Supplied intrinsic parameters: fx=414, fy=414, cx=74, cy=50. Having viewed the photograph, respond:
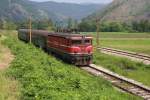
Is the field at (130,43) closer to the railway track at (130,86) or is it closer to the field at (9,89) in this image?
the railway track at (130,86)

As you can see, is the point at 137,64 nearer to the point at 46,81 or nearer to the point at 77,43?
the point at 77,43

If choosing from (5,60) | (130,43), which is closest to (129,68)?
(5,60)

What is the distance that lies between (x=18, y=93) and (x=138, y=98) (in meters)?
6.50

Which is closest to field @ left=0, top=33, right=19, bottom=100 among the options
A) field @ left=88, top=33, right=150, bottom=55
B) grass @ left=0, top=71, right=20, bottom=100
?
grass @ left=0, top=71, right=20, bottom=100

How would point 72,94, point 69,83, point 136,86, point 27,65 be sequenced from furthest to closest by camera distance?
point 27,65
point 136,86
point 69,83
point 72,94

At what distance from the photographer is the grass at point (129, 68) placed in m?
30.8

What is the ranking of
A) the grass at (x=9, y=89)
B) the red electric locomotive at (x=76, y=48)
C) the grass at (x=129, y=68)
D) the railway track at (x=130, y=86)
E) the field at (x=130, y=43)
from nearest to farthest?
the grass at (x=9, y=89), the railway track at (x=130, y=86), the grass at (x=129, y=68), the red electric locomotive at (x=76, y=48), the field at (x=130, y=43)

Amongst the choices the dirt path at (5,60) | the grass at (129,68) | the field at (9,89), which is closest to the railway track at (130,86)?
the grass at (129,68)

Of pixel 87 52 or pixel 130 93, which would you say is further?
pixel 87 52

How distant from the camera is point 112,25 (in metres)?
172

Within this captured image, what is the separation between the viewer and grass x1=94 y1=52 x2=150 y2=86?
30.8 meters

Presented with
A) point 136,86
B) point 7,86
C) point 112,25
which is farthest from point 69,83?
point 112,25

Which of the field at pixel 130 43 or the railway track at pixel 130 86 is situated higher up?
the railway track at pixel 130 86

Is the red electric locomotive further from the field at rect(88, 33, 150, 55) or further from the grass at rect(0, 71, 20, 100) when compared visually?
the field at rect(88, 33, 150, 55)
